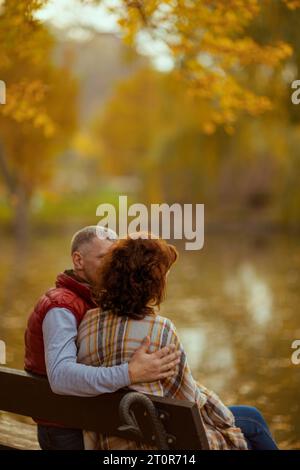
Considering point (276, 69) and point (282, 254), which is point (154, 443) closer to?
point (276, 69)

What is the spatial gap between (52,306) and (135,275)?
1.27 feet

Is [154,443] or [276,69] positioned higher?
[276,69]

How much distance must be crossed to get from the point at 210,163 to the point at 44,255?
5038 mm

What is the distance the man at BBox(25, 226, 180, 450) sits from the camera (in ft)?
9.35

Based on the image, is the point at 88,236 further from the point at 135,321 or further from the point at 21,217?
the point at 21,217

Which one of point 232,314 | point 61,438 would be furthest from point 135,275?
point 232,314

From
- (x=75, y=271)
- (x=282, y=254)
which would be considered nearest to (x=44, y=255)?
(x=282, y=254)

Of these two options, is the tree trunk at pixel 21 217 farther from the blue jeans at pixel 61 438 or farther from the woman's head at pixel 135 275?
the woman's head at pixel 135 275

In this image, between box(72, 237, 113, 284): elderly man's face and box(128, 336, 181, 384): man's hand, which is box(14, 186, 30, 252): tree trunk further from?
box(128, 336, 181, 384): man's hand

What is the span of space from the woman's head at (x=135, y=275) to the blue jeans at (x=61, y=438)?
0.62 metres

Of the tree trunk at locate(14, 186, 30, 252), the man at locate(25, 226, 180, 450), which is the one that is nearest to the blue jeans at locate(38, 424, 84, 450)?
the man at locate(25, 226, 180, 450)

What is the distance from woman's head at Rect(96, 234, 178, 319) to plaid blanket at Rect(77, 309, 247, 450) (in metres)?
0.05

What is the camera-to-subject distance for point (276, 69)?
13023 mm

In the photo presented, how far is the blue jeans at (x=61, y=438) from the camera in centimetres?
319
